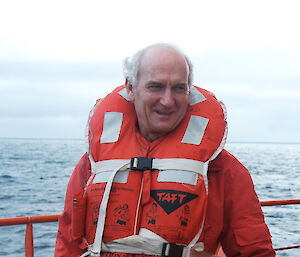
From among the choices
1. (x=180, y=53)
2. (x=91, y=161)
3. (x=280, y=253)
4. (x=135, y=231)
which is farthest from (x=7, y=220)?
(x=280, y=253)

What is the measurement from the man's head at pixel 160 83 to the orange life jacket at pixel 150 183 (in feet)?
0.46

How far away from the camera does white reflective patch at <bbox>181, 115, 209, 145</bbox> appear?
6.70 ft

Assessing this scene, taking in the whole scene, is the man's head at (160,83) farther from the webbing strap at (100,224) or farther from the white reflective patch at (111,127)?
the webbing strap at (100,224)

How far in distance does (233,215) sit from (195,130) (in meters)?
0.45

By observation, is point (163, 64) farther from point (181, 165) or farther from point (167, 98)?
point (181, 165)

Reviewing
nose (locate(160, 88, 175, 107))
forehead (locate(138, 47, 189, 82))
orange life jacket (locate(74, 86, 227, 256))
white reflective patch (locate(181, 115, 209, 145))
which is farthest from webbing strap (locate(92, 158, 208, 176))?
forehead (locate(138, 47, 189, 82))

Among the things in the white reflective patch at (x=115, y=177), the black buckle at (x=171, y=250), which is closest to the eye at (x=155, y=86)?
the white reflective patch at (x=115, y=177)

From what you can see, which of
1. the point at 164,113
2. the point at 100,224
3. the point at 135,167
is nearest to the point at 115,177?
the point at 135,167

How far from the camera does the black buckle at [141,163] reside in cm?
198

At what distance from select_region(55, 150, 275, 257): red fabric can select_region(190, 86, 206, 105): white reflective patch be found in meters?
0.35

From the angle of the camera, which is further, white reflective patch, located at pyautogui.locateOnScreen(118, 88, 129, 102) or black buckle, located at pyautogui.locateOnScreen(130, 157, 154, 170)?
white reflective patch, located at pyautogui.locateOnScreen(118, 88, 129, 102)

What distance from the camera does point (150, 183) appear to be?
1.94 m

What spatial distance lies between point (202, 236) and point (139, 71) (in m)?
0.80

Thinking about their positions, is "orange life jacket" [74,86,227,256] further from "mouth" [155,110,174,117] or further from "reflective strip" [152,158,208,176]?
"mouth" [155,110,174,117]
